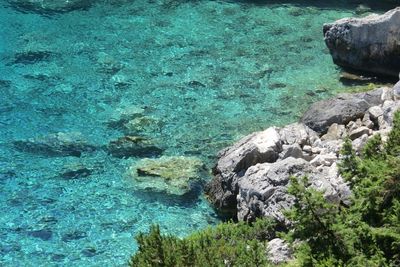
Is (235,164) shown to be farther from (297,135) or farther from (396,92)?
(396,92)

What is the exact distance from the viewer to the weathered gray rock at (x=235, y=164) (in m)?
18.5

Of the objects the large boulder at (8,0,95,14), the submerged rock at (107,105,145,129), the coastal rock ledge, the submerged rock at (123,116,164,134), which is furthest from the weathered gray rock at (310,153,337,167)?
the large boulder at (8,0,95,14)

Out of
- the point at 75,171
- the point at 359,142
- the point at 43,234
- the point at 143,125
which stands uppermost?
the point at 359,142

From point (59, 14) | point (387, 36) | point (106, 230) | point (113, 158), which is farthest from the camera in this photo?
point (59, 14)

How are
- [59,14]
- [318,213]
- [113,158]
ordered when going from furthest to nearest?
[59,14], [113,158], [318,213]

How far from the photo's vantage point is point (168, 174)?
19.7 meters

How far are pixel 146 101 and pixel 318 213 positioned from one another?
44.2ft

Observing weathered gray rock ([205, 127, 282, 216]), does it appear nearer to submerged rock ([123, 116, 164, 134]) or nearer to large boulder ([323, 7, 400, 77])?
submerged rock ([123, 116, 164, 134])

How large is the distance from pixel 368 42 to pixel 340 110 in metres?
4.98

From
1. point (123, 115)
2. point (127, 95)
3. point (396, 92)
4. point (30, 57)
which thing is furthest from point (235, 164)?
point (30, 57)

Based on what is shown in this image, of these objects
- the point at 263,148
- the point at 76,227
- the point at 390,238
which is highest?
the point at 390,238

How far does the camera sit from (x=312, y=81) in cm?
2512

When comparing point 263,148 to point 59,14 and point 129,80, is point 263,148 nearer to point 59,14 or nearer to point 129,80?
point 129,80

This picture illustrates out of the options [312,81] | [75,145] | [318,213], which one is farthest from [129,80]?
[318,213]
